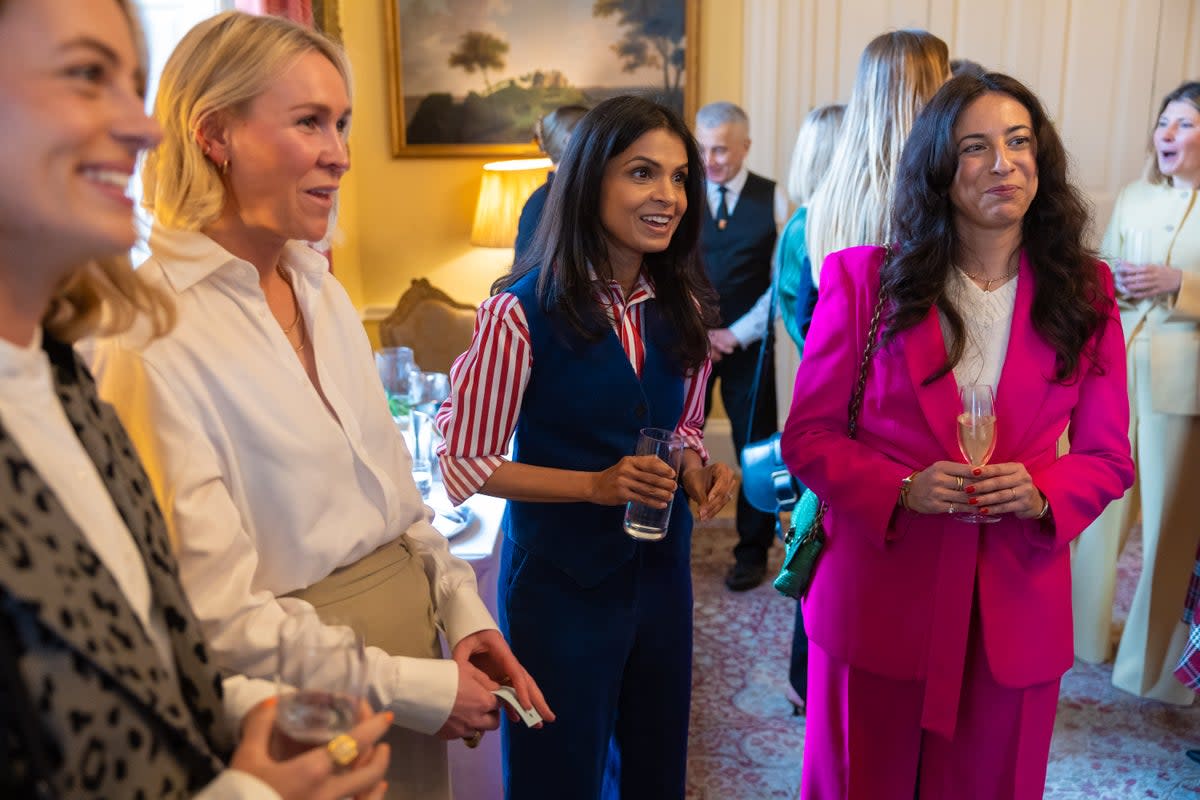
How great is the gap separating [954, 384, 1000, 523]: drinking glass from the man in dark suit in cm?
260

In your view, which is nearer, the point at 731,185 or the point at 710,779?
the point at 710,779

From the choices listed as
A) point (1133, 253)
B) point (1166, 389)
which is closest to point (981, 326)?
point (1133, 253)

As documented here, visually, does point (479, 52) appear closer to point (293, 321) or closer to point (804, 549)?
point (804, 549)

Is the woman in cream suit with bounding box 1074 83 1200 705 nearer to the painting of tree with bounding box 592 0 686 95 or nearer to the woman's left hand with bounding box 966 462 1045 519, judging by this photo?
the woman's left hand with bounding box 966 462 1045 519

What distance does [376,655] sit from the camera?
4.56 ft

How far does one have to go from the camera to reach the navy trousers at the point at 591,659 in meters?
1.97

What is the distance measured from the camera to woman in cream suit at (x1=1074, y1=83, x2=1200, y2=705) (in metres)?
3.44

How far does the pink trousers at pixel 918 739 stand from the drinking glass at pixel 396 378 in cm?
148

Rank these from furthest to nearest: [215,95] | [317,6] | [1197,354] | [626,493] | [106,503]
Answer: [317,6], [1197,354], [626,493], [215,95], [106,503]

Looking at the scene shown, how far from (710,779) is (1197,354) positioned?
2.11 m

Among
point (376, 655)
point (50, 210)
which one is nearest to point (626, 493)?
point (376, 655)

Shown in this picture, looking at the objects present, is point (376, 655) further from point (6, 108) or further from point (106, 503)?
point (6, 108)

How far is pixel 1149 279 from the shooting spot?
11.1 ft

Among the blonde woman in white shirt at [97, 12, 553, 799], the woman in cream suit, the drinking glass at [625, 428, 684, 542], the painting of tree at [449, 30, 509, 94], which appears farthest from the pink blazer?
the painting of tree at [449, 30, 509, 94]
